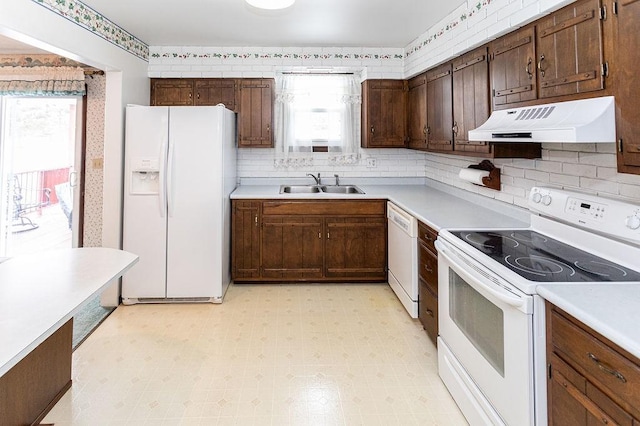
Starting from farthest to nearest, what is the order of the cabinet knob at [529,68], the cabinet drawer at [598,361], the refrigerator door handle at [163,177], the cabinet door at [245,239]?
the cabinet door at [245,239]
the refrigerator door handle at [163,177]
the cabinet knob at [529,68]
the cabinet drawer at [598,361]

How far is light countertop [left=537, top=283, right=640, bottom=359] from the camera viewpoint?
1.00 meters

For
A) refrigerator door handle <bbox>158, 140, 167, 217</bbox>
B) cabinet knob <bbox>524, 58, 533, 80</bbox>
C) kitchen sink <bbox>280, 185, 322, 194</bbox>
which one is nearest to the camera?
cabinet knob <bbox>524, 58, 533, 80</bbox>

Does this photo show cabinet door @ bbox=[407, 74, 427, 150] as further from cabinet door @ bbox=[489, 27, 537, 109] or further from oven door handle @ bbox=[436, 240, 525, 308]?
oven door handle @ bbox=[436, 240, 525, 308]

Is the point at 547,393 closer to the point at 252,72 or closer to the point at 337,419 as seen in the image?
the point at 337,419

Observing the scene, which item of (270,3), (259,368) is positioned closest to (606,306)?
(259,368)

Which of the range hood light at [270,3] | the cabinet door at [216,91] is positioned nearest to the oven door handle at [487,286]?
the range hood light at [270,3]

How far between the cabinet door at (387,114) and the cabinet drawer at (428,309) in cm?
187

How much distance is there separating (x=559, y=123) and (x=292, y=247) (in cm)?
267

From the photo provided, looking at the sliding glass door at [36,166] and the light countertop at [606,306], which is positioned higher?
the sliding glass door at [36,166]

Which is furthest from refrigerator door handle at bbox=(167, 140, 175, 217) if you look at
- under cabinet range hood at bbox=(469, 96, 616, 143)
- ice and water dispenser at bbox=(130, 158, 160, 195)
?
under cabinet range hood at bbox=(469, 96, 616, 143)

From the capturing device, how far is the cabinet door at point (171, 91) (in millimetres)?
4059

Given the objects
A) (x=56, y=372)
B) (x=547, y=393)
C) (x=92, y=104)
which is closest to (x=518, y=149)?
(x=547, y=393)

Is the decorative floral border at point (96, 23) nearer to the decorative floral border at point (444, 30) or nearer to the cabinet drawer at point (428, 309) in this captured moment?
the decorative floral border at point (444, 30)

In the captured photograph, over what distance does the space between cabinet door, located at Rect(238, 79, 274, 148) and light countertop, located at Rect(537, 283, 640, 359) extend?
332 cm
